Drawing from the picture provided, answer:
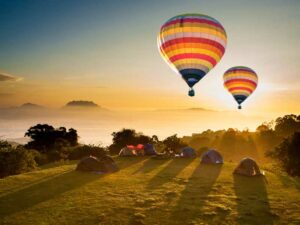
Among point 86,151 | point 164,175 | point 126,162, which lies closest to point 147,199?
point 164,175

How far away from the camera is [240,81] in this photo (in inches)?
1592

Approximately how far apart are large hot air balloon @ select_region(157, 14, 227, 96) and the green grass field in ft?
35.4

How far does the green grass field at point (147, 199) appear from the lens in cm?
1648

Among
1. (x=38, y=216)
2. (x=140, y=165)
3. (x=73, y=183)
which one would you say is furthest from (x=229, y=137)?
(x=38, y=216)

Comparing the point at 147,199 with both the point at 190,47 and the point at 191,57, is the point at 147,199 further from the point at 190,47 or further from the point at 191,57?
the point at 190,47

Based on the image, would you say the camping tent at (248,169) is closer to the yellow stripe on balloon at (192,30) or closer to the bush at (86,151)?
the yellow stripe on balloon at (192,30)

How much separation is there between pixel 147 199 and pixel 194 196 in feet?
11.7

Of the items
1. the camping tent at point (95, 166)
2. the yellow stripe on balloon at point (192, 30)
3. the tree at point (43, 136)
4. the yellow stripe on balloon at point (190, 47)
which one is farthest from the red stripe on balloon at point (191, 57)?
the tree at point (43, 136)

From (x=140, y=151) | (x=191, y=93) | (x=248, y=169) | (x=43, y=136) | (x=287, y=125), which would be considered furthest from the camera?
(x=287, y=125)

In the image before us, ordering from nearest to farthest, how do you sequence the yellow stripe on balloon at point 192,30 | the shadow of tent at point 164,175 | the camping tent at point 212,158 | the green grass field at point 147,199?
the green grass field at point 147,199, the shadow of tent at point 164,175, the yellow stripe on balloon at point 192,30, the camping tent at point 212,158

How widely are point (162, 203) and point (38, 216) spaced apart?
7.59 metres

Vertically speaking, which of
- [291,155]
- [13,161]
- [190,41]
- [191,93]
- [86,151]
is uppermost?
[190,41]

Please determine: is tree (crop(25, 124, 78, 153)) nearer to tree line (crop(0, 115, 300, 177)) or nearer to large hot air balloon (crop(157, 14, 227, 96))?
tree line (crop(0, 115, 300, 177))

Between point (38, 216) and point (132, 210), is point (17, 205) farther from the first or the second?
point (132, 210)
